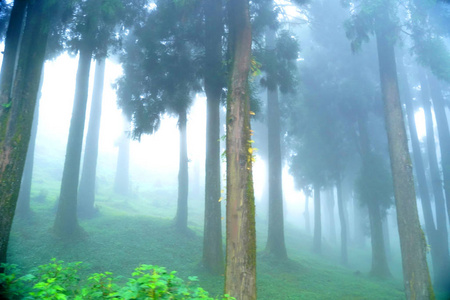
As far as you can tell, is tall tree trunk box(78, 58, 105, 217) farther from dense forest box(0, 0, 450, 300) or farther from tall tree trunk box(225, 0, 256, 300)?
tall tree trunk box(225, 0, 256, 300)

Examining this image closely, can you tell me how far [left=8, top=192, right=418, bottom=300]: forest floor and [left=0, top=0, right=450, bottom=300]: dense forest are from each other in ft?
0.28

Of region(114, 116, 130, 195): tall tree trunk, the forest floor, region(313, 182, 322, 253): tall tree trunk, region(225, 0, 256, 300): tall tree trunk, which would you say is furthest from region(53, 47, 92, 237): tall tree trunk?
region(313, 182, 322, 253): tall tree trunk

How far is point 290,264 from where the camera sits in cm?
1364

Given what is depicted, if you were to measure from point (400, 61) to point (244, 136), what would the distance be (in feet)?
61.6

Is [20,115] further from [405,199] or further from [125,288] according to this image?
[405,199]

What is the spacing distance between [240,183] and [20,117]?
5.35m

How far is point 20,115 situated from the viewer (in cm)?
679

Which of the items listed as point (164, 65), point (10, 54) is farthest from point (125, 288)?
point (164, 65)

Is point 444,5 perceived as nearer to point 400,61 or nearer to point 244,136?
point 400,61

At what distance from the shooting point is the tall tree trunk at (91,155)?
15.6m

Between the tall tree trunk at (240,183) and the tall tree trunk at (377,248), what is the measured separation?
43.9ft

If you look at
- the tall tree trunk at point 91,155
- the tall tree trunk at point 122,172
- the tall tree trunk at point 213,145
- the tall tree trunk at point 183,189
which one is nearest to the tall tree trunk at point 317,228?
the tall tree trunk at point 183,189

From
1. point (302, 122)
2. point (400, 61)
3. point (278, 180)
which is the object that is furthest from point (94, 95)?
point (400, 61)

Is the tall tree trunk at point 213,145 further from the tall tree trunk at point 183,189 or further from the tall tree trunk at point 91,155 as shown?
the tall tree trunk at point 91,155
